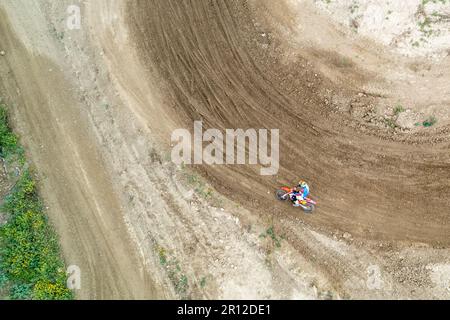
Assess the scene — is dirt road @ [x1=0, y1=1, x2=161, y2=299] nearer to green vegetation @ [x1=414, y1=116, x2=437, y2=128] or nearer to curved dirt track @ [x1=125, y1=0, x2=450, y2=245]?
curved dirt track @ [x1=125, y1=0, x2=450, y2=245]

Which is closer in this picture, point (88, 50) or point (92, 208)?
point (92, 208)

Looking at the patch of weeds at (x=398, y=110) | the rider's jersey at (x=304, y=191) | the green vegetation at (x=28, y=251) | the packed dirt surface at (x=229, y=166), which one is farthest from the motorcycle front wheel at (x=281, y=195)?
the green vegetation at (x=28, y=251)

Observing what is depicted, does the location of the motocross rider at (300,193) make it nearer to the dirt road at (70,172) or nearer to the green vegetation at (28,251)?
the dirt road at (70,172)

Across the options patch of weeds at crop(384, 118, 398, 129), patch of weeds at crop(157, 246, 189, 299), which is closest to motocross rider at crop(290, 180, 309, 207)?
patch of weeds at crop(384, 118, 398, 129)

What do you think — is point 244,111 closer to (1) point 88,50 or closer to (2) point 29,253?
(1) point 88,50
